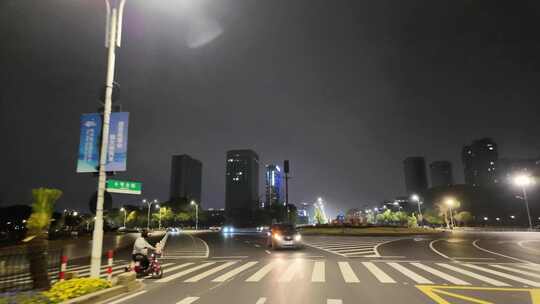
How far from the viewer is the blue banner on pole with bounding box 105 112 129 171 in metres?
10.9

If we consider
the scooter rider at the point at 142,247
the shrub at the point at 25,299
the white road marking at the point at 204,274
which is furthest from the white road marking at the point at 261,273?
the shrub at the point at 25,299

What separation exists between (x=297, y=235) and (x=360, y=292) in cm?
1457

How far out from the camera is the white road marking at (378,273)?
11.4 meters

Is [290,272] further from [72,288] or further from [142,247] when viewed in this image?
[72,288]

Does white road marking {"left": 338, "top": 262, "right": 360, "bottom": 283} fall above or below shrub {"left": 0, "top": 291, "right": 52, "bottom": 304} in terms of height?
below

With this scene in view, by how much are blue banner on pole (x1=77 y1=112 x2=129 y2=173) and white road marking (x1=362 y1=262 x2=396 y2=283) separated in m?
9.04

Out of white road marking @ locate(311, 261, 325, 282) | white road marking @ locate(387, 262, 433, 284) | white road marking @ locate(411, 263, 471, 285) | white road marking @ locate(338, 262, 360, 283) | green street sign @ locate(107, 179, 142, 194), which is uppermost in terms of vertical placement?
green street sign @ locate(107, 179, 142, 194)

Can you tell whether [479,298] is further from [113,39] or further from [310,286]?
[113,39]

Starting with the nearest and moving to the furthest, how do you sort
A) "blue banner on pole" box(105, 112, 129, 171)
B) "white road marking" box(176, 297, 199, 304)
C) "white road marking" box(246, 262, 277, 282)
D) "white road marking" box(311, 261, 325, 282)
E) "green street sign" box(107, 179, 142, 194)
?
1. "white road marking" box(176, 297, 199, 304)
2. "blue banner on pole" box(105, 112, 129, 171)
3. "green street sign" box(107, 179, 142, 194)
4. "white road marking" box(311, 261, 325, 282)
5. "white road marking" box(246, 262, 277, 282)

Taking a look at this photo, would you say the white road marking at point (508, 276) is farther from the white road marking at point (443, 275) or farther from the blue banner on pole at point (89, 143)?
the blue banner on pole at point (89, 143)

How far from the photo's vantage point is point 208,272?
13875mm

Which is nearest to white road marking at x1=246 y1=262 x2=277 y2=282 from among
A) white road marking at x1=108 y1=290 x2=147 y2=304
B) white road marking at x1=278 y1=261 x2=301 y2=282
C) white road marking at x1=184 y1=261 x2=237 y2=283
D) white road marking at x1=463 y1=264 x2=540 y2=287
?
white road marking at x1=278 y1=261 x2=301 y2=282

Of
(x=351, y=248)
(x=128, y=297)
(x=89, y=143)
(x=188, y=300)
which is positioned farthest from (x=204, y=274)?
(x=351, y=248)

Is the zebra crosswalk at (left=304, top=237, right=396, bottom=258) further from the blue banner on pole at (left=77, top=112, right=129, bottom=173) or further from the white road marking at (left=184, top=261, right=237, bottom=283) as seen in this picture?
the blue banner on pole at (left=77, top=112, right=129, bottom=173)
